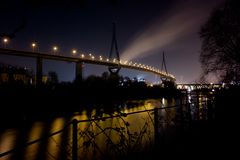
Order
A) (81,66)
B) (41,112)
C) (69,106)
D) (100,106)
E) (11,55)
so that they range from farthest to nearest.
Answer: (81,66) < (11,55) < (69,106) < (41,112) < (100,106)

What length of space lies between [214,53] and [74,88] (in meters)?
18.1

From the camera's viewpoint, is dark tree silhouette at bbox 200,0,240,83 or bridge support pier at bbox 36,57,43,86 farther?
bridge support pier at bbox 36,57,43,86

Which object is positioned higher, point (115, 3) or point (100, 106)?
point (115, 3)

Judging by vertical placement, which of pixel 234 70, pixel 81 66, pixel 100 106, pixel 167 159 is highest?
pixel 81 66

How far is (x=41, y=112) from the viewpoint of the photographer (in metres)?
23.6

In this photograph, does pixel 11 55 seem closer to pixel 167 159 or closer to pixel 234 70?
pixel 234 70

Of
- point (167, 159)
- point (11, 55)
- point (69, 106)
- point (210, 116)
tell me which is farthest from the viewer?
point (11, 55)

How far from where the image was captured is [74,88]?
1113 inches

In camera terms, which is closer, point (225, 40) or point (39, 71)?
point (225, 40)

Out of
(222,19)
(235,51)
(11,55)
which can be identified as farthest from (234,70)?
(11,55)

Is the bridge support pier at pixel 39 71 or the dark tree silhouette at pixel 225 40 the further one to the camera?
the bridge support pier at pixel 39 71

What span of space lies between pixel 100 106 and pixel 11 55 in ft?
156

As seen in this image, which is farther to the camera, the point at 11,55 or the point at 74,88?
the point at 11,55

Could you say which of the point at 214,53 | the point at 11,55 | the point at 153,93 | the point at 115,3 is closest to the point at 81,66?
the point at 11,55
